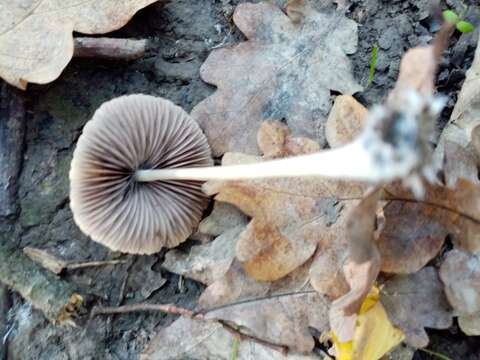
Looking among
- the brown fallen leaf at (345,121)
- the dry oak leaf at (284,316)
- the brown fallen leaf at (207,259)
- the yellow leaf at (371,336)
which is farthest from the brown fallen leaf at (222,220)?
the yellow leaf at (371,336)

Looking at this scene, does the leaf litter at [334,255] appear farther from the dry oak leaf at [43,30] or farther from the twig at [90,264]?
the dry oak leaf at [43,30]

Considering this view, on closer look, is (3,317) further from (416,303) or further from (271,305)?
(416,303)

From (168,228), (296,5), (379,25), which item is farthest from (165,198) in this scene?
(379,25)

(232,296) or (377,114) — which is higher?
(377,114)

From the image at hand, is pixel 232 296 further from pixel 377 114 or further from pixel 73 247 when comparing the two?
pixel 377 114

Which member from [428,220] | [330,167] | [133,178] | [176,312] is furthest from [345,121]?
[176,312]

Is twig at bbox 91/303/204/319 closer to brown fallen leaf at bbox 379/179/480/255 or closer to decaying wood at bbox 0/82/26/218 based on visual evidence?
decaying wood at bbox 0/82/26/218
